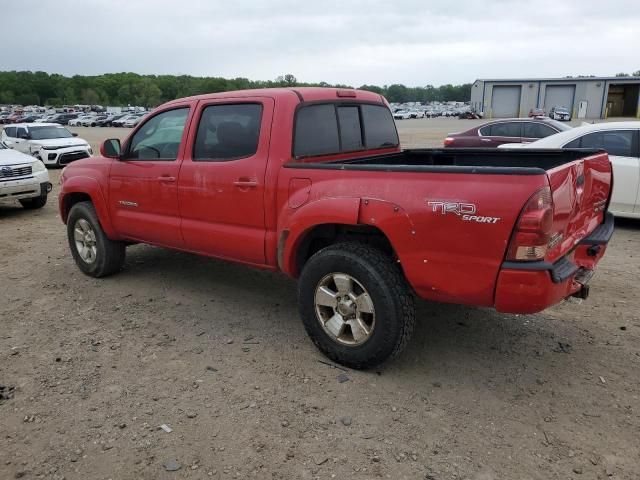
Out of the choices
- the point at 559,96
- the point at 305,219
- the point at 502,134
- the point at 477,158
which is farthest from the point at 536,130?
the point at 559,96

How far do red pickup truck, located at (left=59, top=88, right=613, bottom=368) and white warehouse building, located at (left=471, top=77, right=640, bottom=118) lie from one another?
195 feet

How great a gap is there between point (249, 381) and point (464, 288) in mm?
1583

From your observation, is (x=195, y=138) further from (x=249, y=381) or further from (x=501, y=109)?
(x=501, y=109)

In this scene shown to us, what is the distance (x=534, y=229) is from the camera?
9.03ft

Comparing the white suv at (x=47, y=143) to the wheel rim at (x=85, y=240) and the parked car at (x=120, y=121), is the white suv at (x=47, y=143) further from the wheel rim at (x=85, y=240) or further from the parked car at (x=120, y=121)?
the parked car at (x=120, y=121)

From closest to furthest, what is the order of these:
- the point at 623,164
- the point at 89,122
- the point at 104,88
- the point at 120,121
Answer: the point at 623,164, the point at 120,121, the point at 89,122, the point at 104,88

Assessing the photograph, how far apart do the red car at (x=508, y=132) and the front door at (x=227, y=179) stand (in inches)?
372

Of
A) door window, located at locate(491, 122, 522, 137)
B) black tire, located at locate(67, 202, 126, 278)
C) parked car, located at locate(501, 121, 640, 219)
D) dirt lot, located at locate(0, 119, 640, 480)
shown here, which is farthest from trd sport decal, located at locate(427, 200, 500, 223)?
door window, located at locate(491, 122, 522, 137)

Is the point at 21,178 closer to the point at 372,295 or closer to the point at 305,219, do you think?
the point at 305,219

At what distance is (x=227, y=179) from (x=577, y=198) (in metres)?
2.54

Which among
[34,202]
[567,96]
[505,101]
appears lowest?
[34,202]

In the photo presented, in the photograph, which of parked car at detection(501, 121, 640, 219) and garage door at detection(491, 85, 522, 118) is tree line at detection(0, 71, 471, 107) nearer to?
garage door at detection(491, 85, 522, 118)

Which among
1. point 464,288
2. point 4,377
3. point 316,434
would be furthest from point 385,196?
point 4,377

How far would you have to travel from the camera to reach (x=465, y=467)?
105 inches
